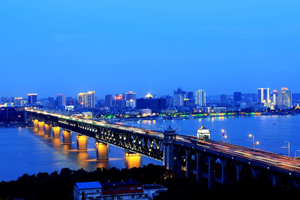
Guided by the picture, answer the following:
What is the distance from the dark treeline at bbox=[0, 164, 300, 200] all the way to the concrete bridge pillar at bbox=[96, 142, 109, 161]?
11.1m

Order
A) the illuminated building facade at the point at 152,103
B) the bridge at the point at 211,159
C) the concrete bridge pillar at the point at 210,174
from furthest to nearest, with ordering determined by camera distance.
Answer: the illuminated building facade at the point at 152,103
the concrete bridge pillar at the point at 210,174
the bridge at the point at 211,159

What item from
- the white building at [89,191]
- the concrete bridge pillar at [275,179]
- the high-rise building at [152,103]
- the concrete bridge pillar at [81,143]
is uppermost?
the high-rise building at [152,103]

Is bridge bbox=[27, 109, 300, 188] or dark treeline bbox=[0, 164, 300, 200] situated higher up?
bridge bbox=[27, 109, 300, 188]

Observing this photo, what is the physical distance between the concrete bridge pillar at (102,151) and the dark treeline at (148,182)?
11.1 metres

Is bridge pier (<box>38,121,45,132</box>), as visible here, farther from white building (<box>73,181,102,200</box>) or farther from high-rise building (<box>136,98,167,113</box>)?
high-rise building (<box>136,98,167,113</box>)

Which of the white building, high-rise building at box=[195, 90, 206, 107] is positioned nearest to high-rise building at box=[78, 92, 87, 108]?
high-rise building at box=[195, 90, 206, 107]

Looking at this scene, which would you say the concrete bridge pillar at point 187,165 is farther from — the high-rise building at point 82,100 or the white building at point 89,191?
the high-rise building at point 82,100

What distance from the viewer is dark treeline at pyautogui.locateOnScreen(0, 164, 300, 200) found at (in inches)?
591

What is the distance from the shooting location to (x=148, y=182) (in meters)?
21.8

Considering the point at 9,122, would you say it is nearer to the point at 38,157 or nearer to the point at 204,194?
the point at 38,157

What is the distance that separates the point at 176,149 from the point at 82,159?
14.2m

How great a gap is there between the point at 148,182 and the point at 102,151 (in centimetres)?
1499

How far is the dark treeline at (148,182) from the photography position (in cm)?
1502

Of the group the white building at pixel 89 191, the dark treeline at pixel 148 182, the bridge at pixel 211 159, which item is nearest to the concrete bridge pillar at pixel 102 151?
the bridge at pixel 211 159
